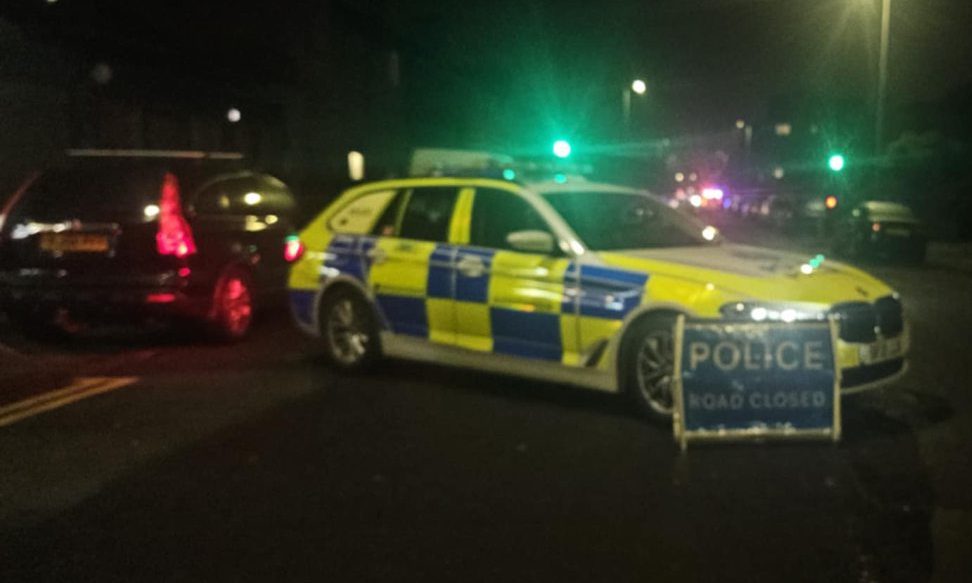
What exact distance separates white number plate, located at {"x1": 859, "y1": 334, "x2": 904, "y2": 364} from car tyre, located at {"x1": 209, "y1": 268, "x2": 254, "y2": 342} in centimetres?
558

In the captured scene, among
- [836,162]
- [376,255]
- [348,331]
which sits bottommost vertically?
[348,331]

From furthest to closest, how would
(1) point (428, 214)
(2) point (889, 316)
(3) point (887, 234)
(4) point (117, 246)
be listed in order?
1. (3) point (887, 234)
2. (4) point (117, 246)
3. (1) point (428, 214)
4. (2) point (889, 316)

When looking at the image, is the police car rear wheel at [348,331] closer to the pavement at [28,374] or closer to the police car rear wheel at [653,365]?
the pavement at [28,374]

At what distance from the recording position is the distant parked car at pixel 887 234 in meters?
22.8

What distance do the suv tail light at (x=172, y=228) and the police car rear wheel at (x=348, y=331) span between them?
153 cm

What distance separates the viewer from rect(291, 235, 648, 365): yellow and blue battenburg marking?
7.21 metres

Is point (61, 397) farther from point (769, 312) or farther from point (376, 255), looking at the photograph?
point (769, 312)

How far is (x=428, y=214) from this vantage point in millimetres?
8523

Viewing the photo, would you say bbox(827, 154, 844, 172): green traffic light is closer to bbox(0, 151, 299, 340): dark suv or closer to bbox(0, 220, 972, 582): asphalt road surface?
bbox(0, 220, 972, 582): asphalt road surface

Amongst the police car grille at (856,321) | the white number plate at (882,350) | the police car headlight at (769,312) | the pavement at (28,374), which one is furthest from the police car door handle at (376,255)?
the white number plate at (882,350)

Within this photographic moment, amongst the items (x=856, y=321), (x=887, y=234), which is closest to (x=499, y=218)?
(x=856, y=321)

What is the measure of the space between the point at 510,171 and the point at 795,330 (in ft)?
9.94

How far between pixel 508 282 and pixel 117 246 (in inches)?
146

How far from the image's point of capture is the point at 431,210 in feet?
27.9
